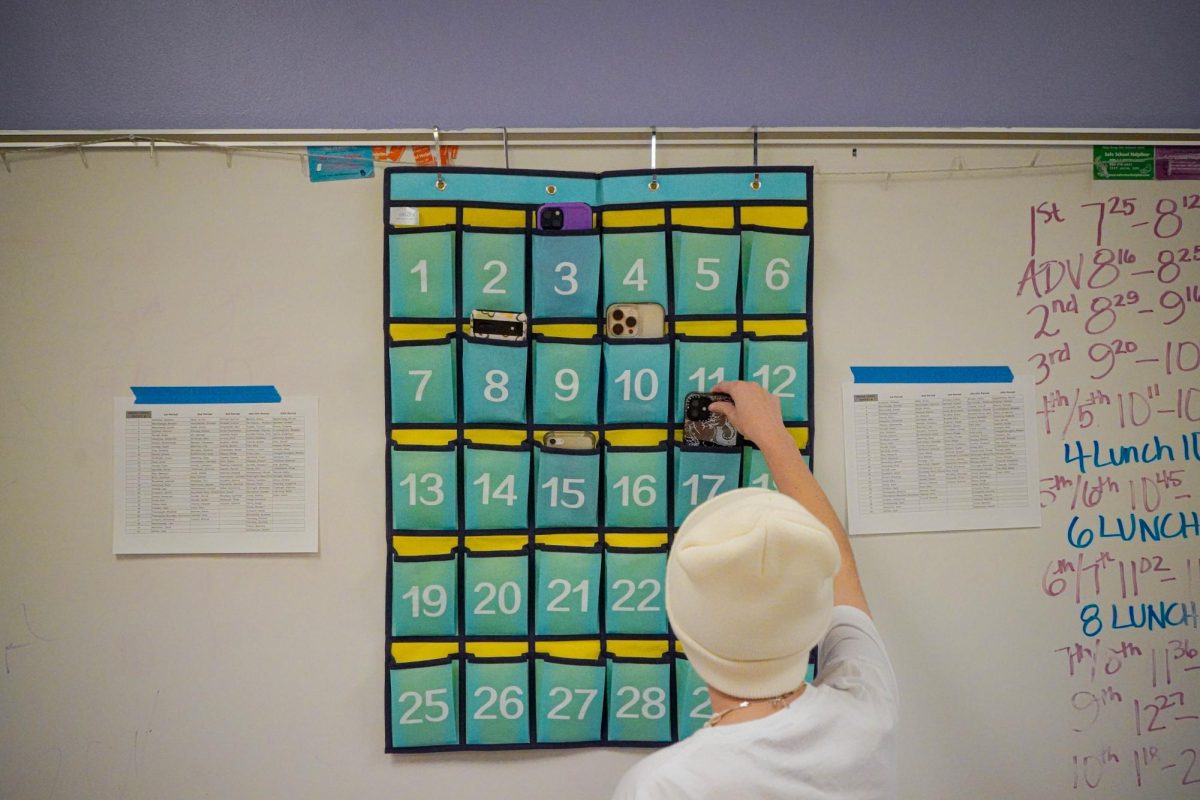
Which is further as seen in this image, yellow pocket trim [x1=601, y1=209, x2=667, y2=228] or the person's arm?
yellow pocket trim [x1=601, y1=209, x2=667, y2=228]

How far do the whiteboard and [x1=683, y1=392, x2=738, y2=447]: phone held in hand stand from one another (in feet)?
0.62

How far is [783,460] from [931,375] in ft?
1.27

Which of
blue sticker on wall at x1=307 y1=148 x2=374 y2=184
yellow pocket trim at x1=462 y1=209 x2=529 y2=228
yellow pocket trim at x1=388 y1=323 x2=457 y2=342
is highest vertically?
blue sticker on wall at x1=307 y1=148 x2=374 y2=184

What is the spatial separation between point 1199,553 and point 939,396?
23.9 inches

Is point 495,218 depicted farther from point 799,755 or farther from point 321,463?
point 799,755

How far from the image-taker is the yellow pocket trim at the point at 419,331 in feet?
4.00

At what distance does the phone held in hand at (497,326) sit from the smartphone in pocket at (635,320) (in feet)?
0.52

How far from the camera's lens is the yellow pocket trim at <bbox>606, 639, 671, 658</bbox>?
1236 millimetres

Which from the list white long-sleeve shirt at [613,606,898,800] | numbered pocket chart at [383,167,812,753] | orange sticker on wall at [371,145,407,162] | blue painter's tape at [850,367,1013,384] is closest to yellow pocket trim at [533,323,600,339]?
numbered pocket chart at [383,167,812,753]

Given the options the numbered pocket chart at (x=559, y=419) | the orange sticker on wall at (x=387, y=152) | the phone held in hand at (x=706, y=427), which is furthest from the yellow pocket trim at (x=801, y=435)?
the orange sticker on wall at (x=387, y=152)

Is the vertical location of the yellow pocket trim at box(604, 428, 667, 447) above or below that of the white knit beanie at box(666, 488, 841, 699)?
above

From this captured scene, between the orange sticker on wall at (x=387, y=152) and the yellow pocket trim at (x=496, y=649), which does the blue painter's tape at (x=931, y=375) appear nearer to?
the yellow pocket trim at (x=496, y=649)

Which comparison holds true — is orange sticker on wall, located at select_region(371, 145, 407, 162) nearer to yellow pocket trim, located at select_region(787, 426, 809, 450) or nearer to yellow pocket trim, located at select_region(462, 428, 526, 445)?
yellow pocket trim, located at select_region(462, 428, 526, 445)

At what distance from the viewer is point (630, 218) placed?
123 cm
